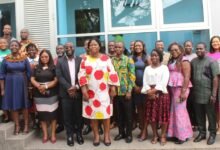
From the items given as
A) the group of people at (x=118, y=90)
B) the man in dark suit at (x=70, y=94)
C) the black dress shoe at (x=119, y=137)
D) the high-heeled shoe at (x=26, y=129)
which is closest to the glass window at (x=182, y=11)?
the group of people at (x=118, y=90)

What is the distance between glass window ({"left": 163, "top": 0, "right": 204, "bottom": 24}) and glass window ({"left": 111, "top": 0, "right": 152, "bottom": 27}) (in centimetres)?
40

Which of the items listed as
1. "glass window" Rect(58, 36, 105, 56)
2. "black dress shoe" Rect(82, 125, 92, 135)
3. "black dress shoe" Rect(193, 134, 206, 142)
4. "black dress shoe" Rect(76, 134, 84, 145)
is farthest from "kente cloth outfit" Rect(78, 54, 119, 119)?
"glass window" Rect(58, 36, 105, 56)

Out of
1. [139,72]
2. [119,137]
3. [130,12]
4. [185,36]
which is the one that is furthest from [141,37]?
[119,137]

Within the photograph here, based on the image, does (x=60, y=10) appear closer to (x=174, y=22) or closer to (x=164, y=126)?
(x=174, y=22)

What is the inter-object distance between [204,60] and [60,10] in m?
3.55

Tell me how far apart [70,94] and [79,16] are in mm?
2689

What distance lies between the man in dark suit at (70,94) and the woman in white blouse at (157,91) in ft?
3.46

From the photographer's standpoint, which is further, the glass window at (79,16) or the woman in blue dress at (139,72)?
the glass window at (79,16)

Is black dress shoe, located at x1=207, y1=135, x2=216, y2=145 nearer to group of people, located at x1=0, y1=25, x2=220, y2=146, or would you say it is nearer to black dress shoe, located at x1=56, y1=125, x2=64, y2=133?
group of people, located at x1=0, y1=25, x2=220, y2=146

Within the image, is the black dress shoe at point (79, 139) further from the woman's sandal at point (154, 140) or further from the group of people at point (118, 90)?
the woman's sandal at point (154, 140)

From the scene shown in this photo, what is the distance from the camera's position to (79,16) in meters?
6.97

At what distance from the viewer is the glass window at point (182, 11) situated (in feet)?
22.3

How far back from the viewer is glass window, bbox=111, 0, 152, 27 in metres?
6.83

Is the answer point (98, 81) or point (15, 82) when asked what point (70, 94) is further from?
point (15, 82)
